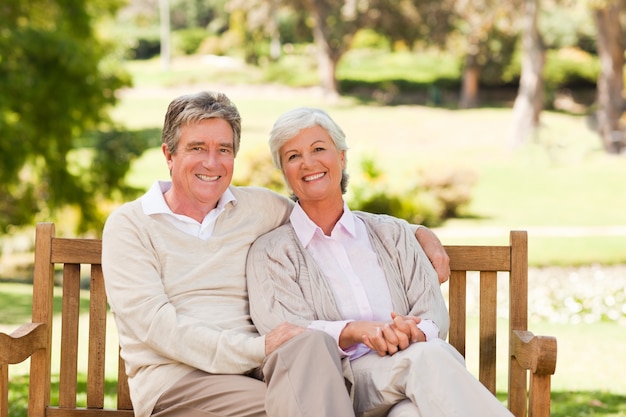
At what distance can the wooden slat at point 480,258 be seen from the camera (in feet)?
12.4

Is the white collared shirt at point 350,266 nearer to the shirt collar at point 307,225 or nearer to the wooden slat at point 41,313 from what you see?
the shirt collar at point 307,225

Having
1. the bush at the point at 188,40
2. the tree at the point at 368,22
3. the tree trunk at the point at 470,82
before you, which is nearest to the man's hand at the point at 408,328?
the tree at the point at 368,22

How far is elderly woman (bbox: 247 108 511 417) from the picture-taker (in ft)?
10.9

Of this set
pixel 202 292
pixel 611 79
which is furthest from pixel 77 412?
pixel 611 79

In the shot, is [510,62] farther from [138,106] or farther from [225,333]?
[225,333]

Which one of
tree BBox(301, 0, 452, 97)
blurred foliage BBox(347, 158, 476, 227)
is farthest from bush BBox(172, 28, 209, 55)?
blurred foliage BBox(347, 158, 476, 227)

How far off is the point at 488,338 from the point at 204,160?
137 centimetres

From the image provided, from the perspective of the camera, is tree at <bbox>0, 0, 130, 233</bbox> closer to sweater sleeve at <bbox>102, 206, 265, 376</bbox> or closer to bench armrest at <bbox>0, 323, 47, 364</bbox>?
bench armrest at <bbox>0, 323, 47, 364</bbox>

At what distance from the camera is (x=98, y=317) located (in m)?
3.79

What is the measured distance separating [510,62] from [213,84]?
44.2 feet

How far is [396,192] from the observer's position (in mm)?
17125

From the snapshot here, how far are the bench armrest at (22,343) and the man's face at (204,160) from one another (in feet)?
2.40

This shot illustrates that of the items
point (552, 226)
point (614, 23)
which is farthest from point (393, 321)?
point (614, 23)

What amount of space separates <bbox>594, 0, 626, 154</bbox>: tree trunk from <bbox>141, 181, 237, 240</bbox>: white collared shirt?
24158mm
